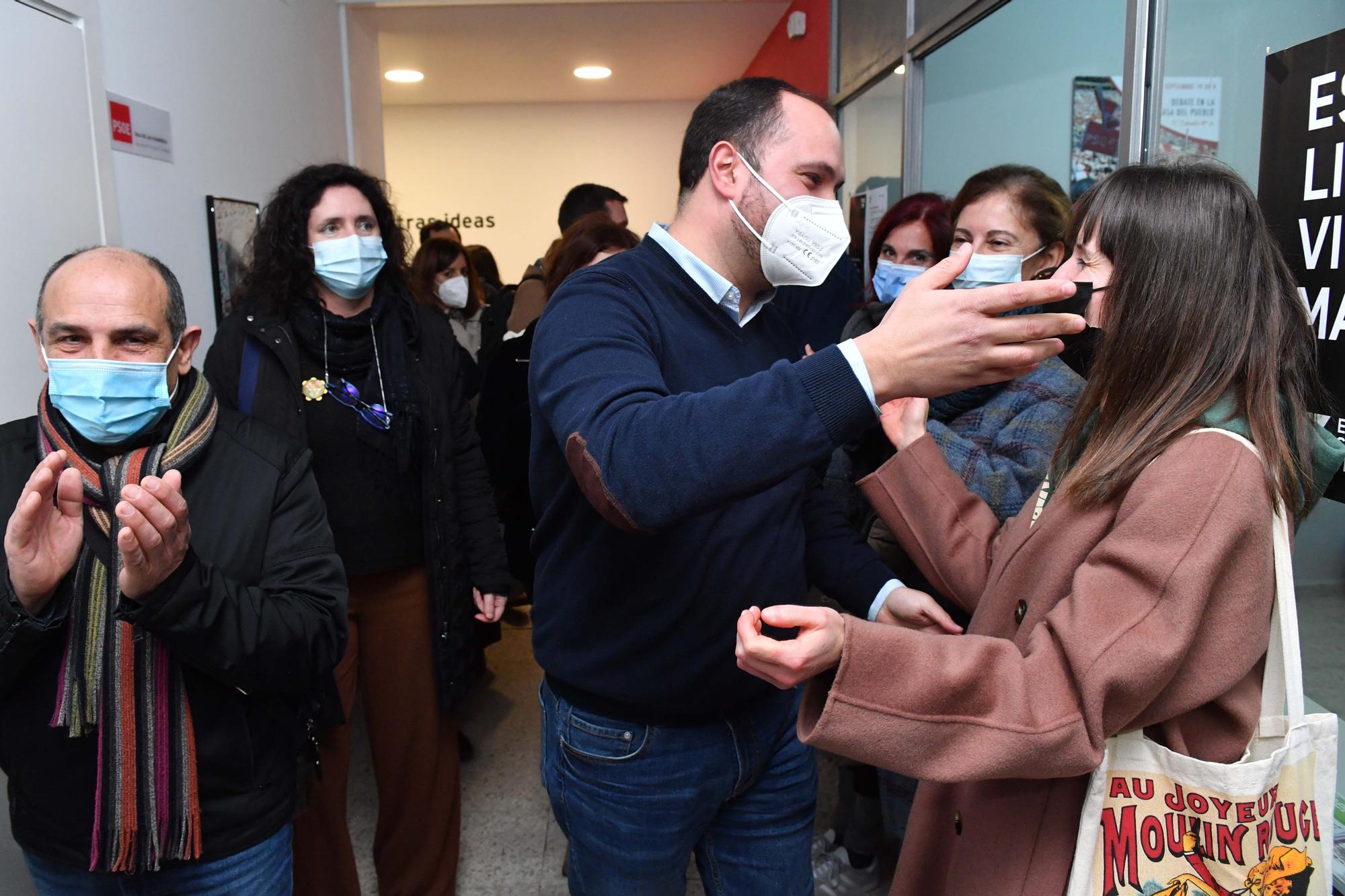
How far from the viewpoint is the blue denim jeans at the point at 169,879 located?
1.45 m

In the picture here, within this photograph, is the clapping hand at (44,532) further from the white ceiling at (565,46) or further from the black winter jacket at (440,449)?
the white ceiling at (565,46)

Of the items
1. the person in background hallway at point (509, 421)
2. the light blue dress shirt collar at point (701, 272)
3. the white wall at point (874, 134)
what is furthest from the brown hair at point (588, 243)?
the light blue dress shirt collar at point (701, 272)

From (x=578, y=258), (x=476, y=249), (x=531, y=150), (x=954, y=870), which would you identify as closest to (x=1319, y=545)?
(x=954, y=870)

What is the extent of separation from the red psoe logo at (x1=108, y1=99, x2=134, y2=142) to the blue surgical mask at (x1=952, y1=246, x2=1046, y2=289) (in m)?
2.38

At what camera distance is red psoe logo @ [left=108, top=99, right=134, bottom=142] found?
2.67 m

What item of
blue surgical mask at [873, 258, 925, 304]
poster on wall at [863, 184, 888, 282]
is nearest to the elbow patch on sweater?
blue surgical mask at [873, 258, 925, 304]

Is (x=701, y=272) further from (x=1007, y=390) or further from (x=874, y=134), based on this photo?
(x=874, y=134)

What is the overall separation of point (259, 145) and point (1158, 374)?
370cm

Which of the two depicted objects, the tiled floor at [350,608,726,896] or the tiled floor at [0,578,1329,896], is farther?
the tiled floor at [350,608,726,896]

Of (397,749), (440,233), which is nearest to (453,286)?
(440,233)

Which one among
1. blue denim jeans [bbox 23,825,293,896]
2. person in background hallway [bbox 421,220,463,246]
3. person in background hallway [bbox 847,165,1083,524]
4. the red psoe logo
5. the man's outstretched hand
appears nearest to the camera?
the man's outstretched hand

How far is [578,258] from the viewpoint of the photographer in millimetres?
2826

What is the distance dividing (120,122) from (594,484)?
2570 millimetres

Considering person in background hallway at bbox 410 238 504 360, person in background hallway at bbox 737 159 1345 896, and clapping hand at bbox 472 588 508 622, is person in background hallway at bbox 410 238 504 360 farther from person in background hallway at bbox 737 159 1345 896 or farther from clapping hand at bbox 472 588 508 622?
person in background hallway at bbox 737 159 1345 896
